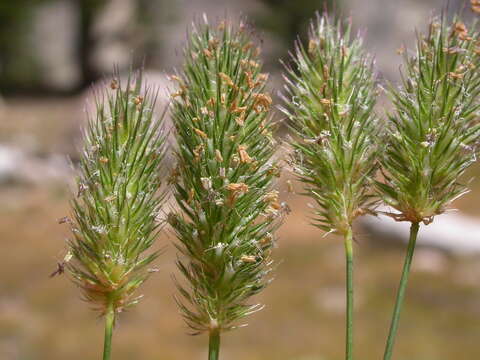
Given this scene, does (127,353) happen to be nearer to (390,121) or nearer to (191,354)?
(191,354)

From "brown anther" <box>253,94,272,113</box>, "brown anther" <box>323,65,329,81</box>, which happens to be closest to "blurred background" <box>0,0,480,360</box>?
"brown anther" <box>323,65,329,81</box>

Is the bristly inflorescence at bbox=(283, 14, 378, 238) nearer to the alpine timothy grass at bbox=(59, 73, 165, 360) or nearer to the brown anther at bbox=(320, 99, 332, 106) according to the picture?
the brown anther at bbox=(320, 99, 332, 106)

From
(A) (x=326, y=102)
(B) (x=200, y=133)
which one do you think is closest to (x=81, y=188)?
(B) (x=200, y=133)

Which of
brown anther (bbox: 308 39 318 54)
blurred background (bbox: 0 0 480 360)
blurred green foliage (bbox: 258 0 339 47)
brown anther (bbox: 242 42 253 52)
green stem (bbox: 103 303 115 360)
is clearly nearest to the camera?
green stem (bbox: 103 303 115 360)

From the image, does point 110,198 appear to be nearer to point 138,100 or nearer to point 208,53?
point 138,100

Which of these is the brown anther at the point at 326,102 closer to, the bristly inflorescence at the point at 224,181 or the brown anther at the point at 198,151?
the bristly inflorescence at the point at 224,181

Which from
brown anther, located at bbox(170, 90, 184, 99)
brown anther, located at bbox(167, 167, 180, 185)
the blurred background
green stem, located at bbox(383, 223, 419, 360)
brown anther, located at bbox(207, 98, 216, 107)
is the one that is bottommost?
green stem, located at bbox(383, 223, 419, 360)

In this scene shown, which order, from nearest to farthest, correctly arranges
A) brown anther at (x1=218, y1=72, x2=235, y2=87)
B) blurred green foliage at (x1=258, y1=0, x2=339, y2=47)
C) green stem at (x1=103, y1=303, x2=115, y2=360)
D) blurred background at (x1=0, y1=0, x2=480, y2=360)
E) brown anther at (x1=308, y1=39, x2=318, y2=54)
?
green stem at (x1=103, y1=303, x2=115, y2=360) → brown anther at (x1=218, y1=72, x2=235, y2=87) → brown anther at (x1=308, y1=39, x2=318, y2=54) → blurred background at (x1=0, y1=0, x2=480, y2=360) → blurred green foliage at (x1=258, y1=0, x2=339, y2=47)
